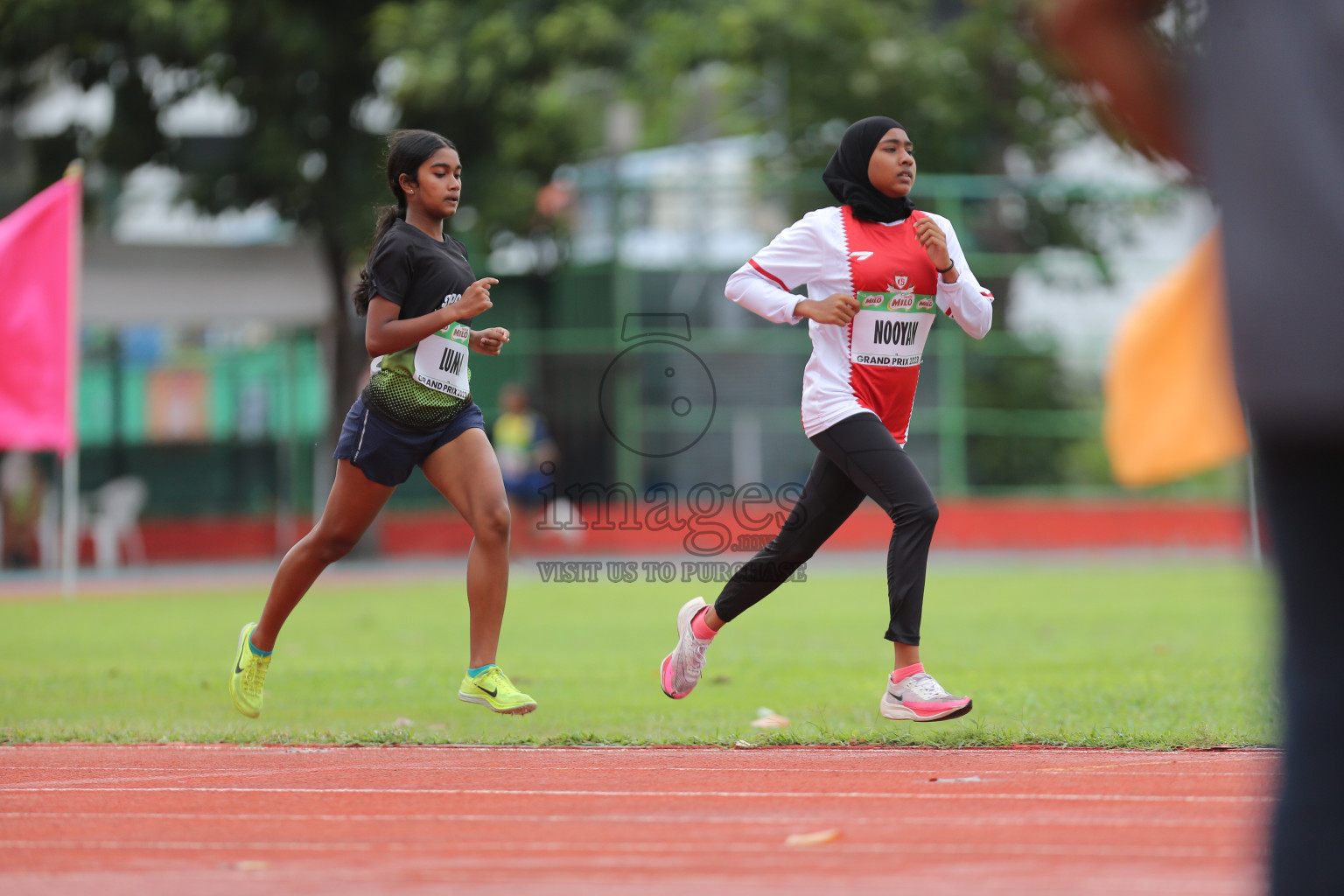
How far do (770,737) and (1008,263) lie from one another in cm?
1912

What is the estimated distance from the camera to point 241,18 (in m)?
20.2

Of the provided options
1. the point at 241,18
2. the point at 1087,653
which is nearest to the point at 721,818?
the point at 1087,653

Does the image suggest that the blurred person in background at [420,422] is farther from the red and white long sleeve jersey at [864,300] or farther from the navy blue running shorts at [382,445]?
the red and white long sleeve jersey at [864,300]

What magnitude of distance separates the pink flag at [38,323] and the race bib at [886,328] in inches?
376

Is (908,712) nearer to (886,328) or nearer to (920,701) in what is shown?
(920,701)

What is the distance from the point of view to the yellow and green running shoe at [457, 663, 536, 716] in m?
5.88

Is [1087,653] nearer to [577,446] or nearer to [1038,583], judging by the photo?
[1038,583]

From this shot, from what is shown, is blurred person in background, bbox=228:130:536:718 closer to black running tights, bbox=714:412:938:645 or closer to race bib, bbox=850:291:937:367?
black running tights, bbox=714:412:938:645

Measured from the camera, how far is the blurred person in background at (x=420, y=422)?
5.91 meters

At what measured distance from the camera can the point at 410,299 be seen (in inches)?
233

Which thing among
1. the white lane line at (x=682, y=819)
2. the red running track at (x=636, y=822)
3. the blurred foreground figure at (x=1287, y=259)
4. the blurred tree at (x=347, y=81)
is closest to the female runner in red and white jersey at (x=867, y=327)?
the red running track at (x=636, y=822)

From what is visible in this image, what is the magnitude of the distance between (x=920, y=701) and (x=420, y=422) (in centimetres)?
203

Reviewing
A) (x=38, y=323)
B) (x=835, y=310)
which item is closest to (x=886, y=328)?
(x=835, y=310)

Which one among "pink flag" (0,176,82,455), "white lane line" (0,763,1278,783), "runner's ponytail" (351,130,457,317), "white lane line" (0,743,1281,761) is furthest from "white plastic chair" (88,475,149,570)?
"white lane line" (0,763,1278,783)
